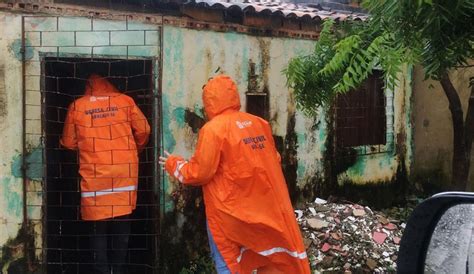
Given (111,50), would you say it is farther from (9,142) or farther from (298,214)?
(298,214)

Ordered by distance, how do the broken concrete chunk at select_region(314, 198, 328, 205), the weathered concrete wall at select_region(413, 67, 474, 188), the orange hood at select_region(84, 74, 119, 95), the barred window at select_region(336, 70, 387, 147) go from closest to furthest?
the orange hood at select_region(84, 74, 119, 95) → the broken concrete chunk at select_region(314, 198, 328, 205) → the barred window at select_region(336, 70, 387, 147) → the weathered concrete wall at select_region(413, 67, 474, 188)

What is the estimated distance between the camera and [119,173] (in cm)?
450

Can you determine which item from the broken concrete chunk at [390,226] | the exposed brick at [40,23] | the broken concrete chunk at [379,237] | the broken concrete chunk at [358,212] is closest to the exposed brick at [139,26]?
the exposed brick at [40,23]

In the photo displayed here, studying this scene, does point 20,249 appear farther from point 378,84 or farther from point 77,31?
point 378,84

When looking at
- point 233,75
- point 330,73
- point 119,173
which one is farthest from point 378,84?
point 119,173

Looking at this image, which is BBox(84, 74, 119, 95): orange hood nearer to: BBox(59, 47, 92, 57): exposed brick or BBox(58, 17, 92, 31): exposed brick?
BBox(59, 47, 92, 57): exposed brick

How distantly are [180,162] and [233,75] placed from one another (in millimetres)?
1876

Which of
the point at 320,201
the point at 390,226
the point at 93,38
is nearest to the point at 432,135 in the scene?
the point at 390,226

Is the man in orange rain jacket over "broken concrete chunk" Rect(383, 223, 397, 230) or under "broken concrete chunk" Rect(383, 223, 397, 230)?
over

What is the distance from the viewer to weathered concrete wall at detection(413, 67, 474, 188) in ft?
27.1

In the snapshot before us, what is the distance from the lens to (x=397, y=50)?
3047 millimetres

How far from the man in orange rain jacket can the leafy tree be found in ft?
2.62

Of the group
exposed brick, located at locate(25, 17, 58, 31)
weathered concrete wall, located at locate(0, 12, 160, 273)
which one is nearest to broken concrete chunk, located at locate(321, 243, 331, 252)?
weathered concrete wall, located at locate(0, 12, 160, 273)

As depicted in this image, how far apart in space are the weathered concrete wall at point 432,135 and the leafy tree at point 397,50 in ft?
9.42
